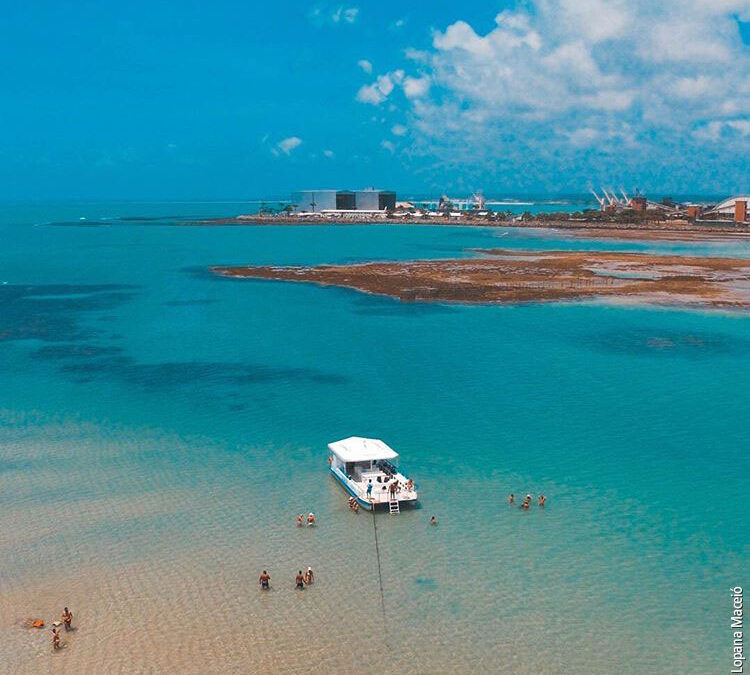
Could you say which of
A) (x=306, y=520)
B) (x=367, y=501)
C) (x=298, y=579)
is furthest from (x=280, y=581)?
(x=367, y=501)

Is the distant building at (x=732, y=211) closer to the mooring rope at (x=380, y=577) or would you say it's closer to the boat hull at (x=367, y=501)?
the boat hull at (x=367, y=501)

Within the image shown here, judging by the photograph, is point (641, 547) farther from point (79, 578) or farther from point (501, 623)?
point (79, 578)

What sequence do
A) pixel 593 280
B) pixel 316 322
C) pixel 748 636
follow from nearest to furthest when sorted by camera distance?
pixel 748 636
pixel 316 322
pixel 593 280

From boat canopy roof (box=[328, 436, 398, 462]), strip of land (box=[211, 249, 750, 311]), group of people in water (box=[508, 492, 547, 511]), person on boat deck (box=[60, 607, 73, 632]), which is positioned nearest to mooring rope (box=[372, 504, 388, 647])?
boat canopy roof (box=[328, 436, 398, 462])

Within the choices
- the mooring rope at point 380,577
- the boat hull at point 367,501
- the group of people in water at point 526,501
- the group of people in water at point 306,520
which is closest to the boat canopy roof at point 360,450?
the boat hull at point 367,501

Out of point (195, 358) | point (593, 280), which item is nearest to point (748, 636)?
point (195, 358)

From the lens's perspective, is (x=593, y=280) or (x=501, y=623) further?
(x=593, y=280)

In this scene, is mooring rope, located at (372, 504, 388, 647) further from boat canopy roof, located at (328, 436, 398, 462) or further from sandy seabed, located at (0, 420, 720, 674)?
boat canopy roof, located at (328, 436, 398, 462)
